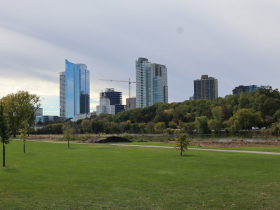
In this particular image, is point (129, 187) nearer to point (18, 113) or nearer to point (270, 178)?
point (270, 178)

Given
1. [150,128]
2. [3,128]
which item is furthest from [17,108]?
[3,128]

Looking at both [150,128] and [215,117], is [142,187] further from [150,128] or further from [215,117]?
[215,117]

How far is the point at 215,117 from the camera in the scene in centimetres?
11644

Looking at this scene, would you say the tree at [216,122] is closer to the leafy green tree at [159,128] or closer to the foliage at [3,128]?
the leafy green tree at [159,128]

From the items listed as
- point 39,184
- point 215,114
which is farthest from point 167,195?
point 215,114

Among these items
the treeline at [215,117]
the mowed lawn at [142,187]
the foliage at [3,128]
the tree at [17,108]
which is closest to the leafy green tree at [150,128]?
the treeline at [215,117]

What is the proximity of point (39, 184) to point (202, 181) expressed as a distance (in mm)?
8688

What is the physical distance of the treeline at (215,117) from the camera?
4158 inches

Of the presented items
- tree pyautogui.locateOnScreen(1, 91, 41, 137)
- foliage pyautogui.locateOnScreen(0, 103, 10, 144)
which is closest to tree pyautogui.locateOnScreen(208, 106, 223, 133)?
tree pyautogui.locateOnScreen(1, 91, 41, 137)

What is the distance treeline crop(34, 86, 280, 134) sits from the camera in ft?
347

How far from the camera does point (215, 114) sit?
11688 cm

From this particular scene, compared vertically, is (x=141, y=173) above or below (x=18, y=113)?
below

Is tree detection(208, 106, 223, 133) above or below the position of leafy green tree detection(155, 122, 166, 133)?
above

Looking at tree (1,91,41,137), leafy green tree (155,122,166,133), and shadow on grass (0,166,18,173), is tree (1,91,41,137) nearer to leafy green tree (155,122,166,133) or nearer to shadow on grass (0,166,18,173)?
leafy green tree (155,122,166,133)
